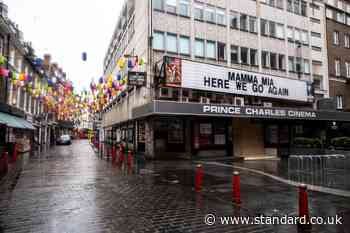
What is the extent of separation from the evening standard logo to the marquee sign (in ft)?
6.46

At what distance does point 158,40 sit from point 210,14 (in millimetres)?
5874

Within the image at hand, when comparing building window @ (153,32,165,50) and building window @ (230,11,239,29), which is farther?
building window @ (230,11,239,29)

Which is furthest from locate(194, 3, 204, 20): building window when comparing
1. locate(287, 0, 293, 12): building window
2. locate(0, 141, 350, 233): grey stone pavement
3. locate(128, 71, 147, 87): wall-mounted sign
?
locate(0, 141, 350, 233): grey stone pavement

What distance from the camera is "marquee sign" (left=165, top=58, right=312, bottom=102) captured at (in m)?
18.9

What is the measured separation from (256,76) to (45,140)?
1376 inches

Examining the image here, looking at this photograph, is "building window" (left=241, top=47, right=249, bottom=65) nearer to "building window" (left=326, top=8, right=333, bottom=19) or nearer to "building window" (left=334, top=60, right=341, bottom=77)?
"building window" (left=334, top=60, right=341, bottom=77)

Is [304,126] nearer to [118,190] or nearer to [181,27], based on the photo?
[181,27]

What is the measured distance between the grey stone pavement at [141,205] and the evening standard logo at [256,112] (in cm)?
810

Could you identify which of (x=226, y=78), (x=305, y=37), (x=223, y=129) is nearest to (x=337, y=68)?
(x=305, y=37)

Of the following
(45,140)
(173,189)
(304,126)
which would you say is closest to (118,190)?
(173,189)

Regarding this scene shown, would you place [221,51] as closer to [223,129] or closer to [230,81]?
[230,81]

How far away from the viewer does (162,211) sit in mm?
6684

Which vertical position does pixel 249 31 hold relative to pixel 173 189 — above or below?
above

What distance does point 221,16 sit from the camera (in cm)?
2408
